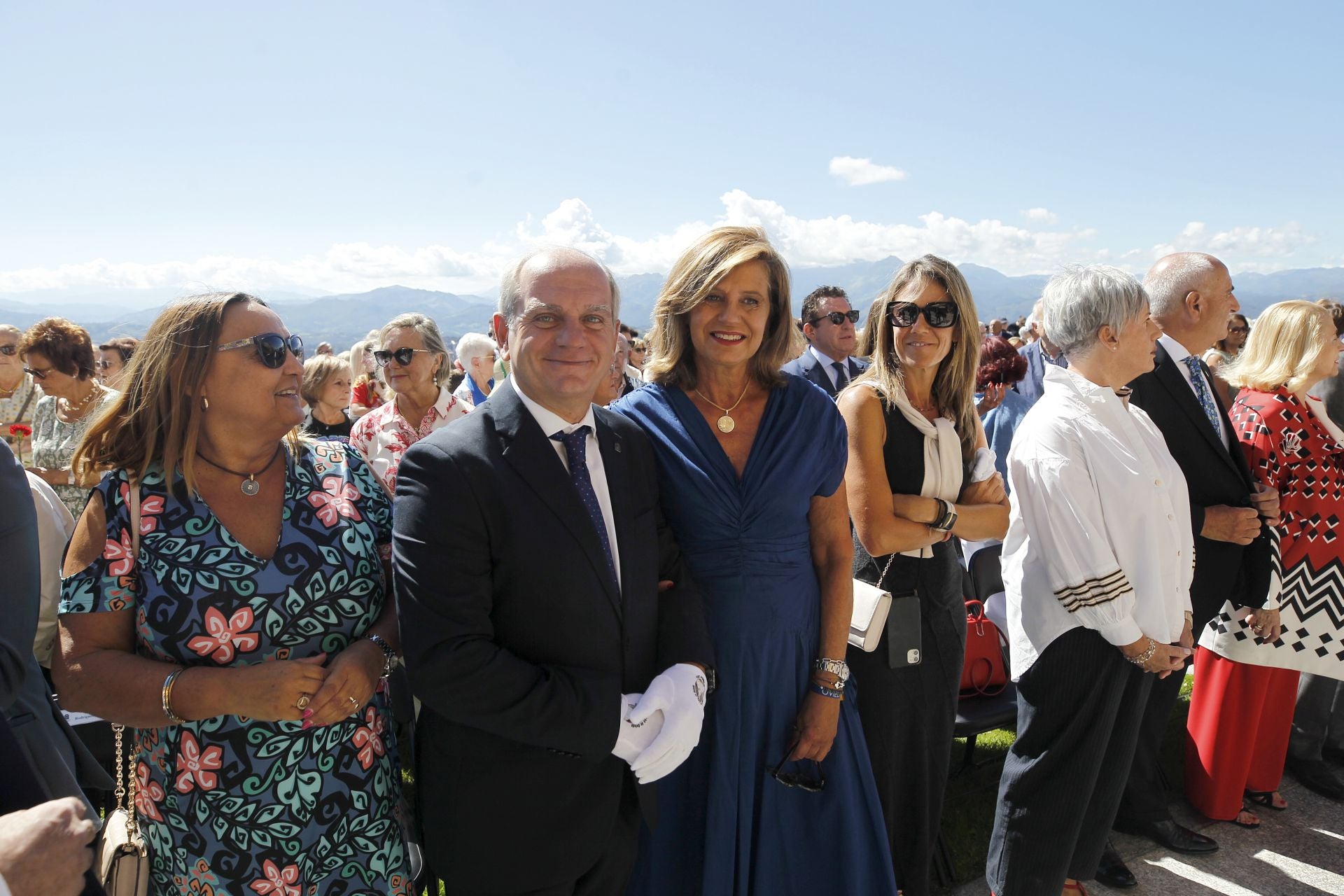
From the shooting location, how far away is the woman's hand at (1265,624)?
352 centimetres

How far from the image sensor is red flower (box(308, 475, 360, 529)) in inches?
75.4

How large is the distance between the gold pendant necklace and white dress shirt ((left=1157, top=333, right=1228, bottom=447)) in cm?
209

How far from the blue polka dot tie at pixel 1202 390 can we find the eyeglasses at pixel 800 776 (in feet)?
7.92

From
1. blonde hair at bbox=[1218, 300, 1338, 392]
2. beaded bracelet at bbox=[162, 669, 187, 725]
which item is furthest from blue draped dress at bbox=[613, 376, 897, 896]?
blonde hair at bbox=[1218, 300, 1338, 392]

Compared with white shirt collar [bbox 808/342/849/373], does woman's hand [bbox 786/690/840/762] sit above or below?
below

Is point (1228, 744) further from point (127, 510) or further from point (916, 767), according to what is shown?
point (127, 510)

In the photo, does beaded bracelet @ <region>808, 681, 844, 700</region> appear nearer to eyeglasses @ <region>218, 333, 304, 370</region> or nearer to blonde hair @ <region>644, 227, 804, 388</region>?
blonde hair @ <region>644, 227, 804, 388</region>

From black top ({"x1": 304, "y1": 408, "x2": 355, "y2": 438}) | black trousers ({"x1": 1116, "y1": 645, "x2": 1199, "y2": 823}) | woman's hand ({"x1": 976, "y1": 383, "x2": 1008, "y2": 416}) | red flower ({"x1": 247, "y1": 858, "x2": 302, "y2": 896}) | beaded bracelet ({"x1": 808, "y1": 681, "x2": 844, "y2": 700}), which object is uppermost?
woman's hand ({"x1": 976, "y1": 383, "x2": 1008, "y2": 416})

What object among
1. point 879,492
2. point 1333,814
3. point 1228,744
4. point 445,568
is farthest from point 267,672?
point 1333,814

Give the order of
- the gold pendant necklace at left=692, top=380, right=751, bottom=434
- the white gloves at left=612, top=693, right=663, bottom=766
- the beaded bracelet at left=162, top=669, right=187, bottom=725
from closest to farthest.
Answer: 1. the beaded bracelet at left=162, top=669, right=187, bottom=725
2. the white gloves at left=612, top=693, right=663, bottom=766
3. the gold pendant necklace at left=692, top=380, right=751, bottom=434

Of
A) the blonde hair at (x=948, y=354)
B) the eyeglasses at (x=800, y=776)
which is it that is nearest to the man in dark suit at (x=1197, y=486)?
the blonde hair at (x=948, y=354)

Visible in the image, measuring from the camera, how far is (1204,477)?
337cm

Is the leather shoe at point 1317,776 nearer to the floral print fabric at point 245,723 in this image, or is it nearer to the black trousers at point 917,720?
the black trousers at point 917,720

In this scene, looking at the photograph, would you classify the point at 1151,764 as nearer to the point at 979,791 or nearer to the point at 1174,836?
the point at 1174,836
